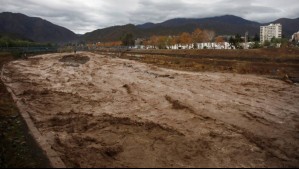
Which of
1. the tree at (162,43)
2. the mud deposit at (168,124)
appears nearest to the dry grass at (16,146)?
the mud deposit at (168,124)

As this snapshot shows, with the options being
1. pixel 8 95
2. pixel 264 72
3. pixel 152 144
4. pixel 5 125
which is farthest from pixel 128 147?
pixel 264 72

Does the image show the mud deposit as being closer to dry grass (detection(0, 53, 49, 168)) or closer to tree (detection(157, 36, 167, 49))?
dry grass (detection(0, 53, 49, 168))

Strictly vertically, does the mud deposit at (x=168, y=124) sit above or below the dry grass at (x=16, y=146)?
below

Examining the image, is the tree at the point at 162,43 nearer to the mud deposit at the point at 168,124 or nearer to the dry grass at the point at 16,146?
the mud deposit at the point at 168,124

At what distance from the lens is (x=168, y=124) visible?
1154 centimetres

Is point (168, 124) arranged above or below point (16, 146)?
below

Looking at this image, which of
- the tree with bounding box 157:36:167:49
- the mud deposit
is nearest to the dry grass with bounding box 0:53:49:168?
the mud deposit

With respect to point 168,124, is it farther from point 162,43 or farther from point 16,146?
point 162,43

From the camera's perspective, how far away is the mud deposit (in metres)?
8.44

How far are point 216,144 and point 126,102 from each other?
282 inches

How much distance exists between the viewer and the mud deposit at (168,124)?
8.44 m

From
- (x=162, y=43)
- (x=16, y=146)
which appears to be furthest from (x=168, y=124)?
(x=162, y=43)

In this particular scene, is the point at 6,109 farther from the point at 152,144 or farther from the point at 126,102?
the point at 152,144

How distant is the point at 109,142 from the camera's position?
9625 mm
